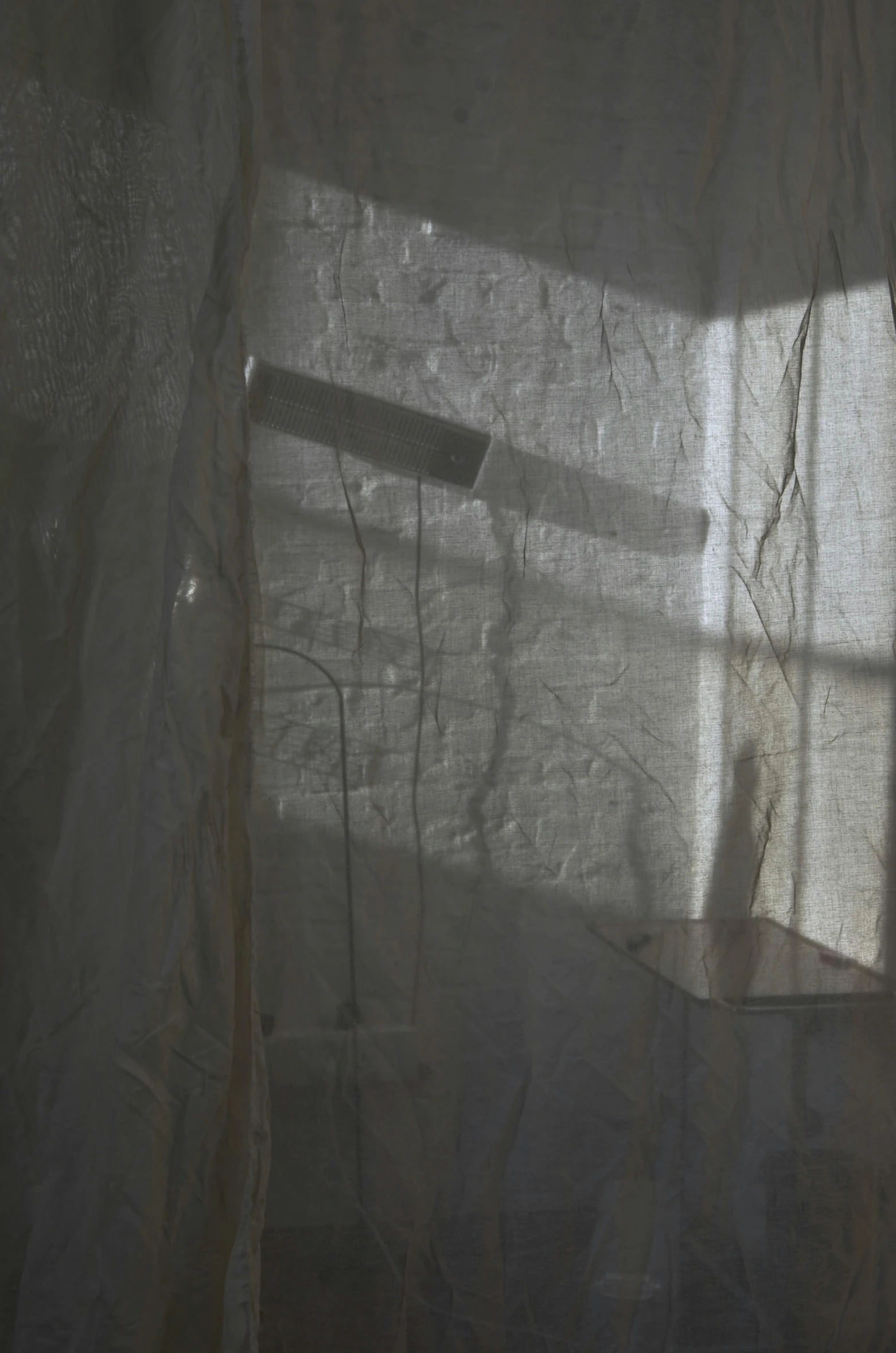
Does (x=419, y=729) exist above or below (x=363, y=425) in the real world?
below

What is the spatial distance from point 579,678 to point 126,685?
0.36 m

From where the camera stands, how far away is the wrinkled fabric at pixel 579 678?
866 mm

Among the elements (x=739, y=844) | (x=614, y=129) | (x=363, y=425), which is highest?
(x=614, y=129)

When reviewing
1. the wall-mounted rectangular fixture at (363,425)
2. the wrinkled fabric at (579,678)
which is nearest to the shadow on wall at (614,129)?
the wrinkled fabric at (579,678)

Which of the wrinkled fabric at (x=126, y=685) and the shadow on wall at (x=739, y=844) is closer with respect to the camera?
the wrinkled fabric at (x=126, y=685)

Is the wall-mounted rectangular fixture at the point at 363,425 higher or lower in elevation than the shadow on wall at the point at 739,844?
higher

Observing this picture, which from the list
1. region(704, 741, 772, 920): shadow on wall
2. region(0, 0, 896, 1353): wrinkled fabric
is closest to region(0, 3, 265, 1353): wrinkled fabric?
region(0, 0, 896, 1353): wrinkled fabric

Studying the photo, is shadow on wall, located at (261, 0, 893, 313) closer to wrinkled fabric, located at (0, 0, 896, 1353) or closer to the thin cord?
wrinkled fabric, located at (0, 0, 896, 1353)

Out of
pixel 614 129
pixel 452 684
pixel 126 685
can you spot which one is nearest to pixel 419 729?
pixel 452 684

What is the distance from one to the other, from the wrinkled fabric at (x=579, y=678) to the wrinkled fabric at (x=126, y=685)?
0.17ft

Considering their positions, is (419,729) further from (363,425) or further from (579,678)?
(363,425)

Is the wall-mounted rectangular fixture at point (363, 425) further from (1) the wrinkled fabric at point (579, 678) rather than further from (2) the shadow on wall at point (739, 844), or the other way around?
(2) the shadow on wall at point (739, 844)

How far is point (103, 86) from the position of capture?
32.6 inches

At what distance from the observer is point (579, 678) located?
35.4 inches
